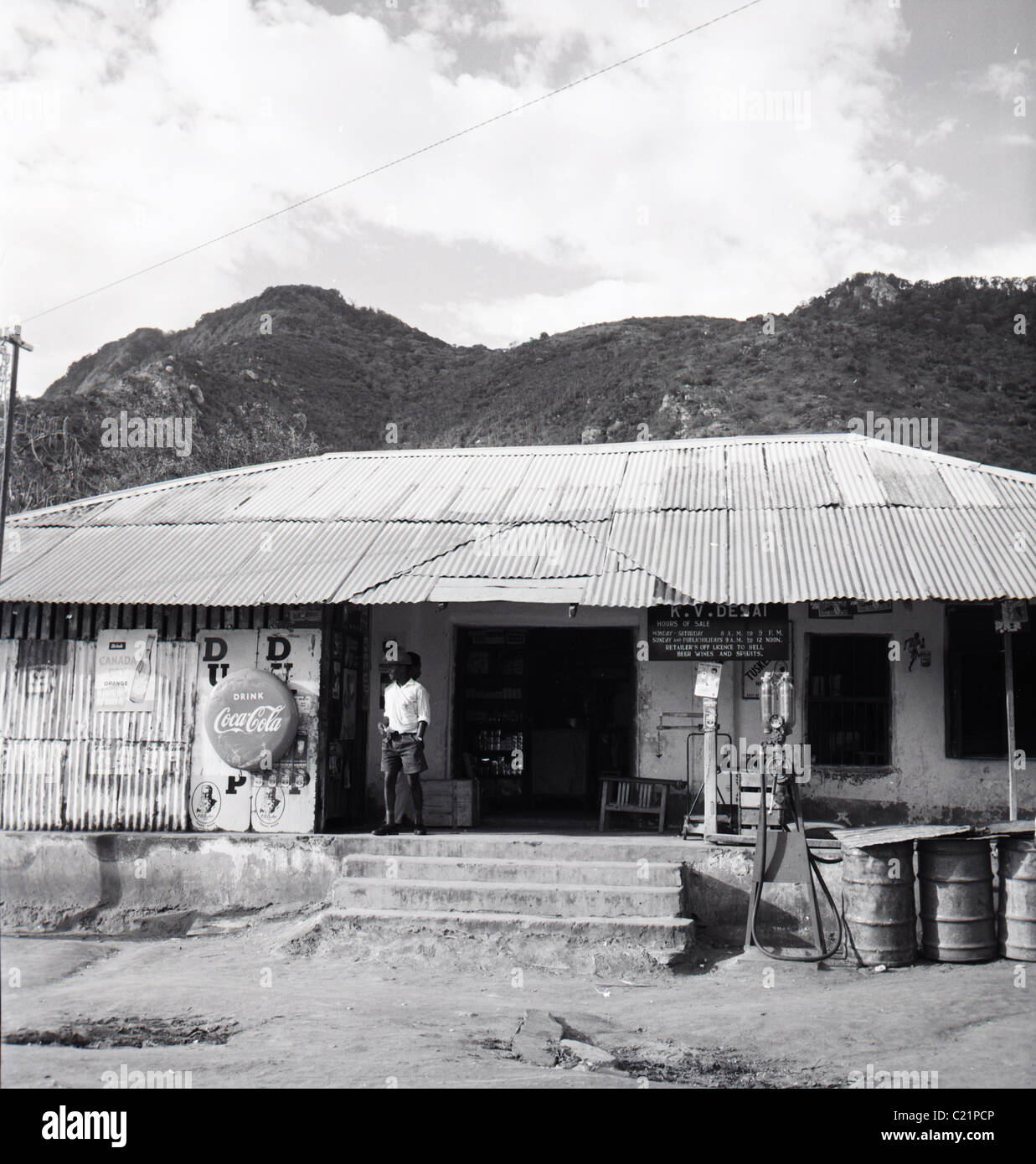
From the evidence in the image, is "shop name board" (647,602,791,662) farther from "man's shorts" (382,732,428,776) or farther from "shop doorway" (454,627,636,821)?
"man's shorts" (382,732,428,776)

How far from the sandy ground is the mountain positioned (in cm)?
2290

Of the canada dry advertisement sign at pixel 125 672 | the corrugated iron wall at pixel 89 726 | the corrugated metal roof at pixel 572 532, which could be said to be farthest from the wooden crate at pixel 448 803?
the canada dry advertisement sign at pixel 125 672

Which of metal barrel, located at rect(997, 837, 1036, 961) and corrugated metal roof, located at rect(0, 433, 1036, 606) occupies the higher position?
corrugated metal roof, located at rect(0, 433, 1036, 606)

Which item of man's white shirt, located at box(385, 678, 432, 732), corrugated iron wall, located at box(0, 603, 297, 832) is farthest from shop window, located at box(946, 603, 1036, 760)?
corrugated iron wall, located at box(0, 603, 297, 832)

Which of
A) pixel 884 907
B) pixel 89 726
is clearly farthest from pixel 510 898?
pixel 89 726

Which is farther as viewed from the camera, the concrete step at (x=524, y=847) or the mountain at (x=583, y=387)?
the mountain at (x=583, y=387)

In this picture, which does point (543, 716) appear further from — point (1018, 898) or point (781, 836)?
point (1018, 898)

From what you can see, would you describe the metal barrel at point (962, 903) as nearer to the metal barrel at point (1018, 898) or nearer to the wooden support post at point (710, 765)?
the metal barrel at point (1018, 898)

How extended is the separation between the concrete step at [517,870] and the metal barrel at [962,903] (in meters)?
2.07

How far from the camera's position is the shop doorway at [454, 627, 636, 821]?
12.8m

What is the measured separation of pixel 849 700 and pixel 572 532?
3514mm

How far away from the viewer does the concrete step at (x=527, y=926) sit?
8250 mm

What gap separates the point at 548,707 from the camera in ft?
42.5

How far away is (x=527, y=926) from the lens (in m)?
8.41
